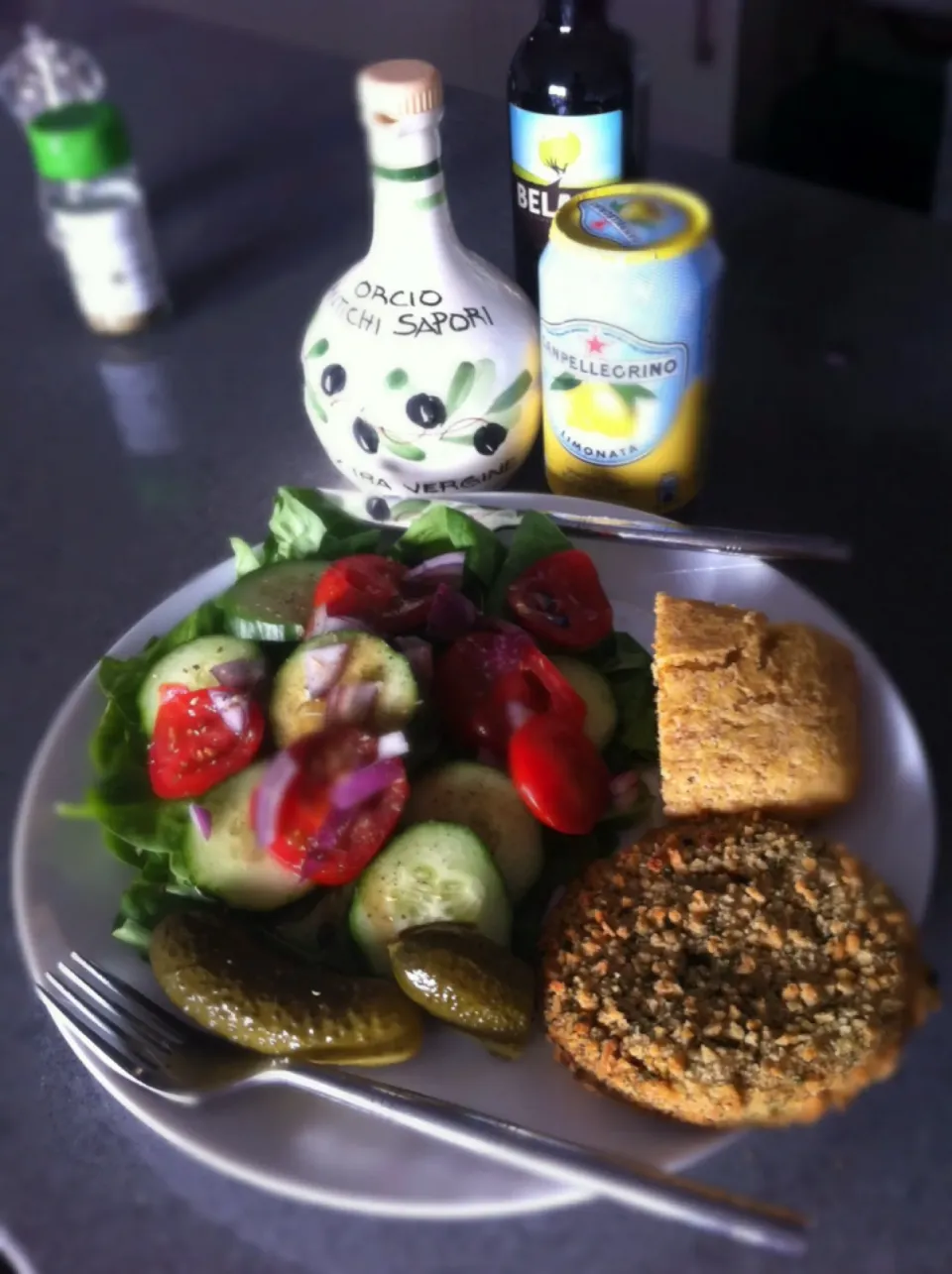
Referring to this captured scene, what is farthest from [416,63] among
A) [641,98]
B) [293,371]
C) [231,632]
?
[293,371]

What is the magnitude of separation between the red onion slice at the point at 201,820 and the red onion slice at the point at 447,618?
0.26 m

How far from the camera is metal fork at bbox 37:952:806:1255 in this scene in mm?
669

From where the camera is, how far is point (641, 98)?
1.24 m

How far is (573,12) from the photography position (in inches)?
45.7

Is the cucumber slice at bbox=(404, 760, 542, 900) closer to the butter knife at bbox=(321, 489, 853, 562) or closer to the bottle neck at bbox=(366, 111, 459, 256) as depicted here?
the butter knife at bbox=(321, 489, 853, 562)

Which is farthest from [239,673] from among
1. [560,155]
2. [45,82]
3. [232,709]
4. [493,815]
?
[45,82]

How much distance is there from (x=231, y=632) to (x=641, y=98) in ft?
2.41

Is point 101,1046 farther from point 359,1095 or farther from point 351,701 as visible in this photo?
point 351,701

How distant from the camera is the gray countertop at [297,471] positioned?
80cm

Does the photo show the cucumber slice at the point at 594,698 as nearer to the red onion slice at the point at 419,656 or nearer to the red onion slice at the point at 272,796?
the red onion slice at the point at 419,656

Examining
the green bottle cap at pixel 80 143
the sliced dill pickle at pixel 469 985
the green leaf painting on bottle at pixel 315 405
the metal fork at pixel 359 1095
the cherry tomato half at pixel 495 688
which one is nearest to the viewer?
the metal fork at pixel 359 1095

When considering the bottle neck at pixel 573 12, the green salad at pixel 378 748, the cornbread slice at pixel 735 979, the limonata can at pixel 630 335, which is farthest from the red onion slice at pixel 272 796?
the bottle neck at pixel 573 12

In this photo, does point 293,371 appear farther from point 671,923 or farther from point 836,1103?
point 836,1103

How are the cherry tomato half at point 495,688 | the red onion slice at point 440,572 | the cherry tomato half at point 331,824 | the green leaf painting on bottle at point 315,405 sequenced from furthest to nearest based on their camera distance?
the green leaf painting on bottle at point 315,405 < the red onion slice at point 440,572 < the cherry tomato half at point 495,688 < the cherry tomato half at point 331,824
